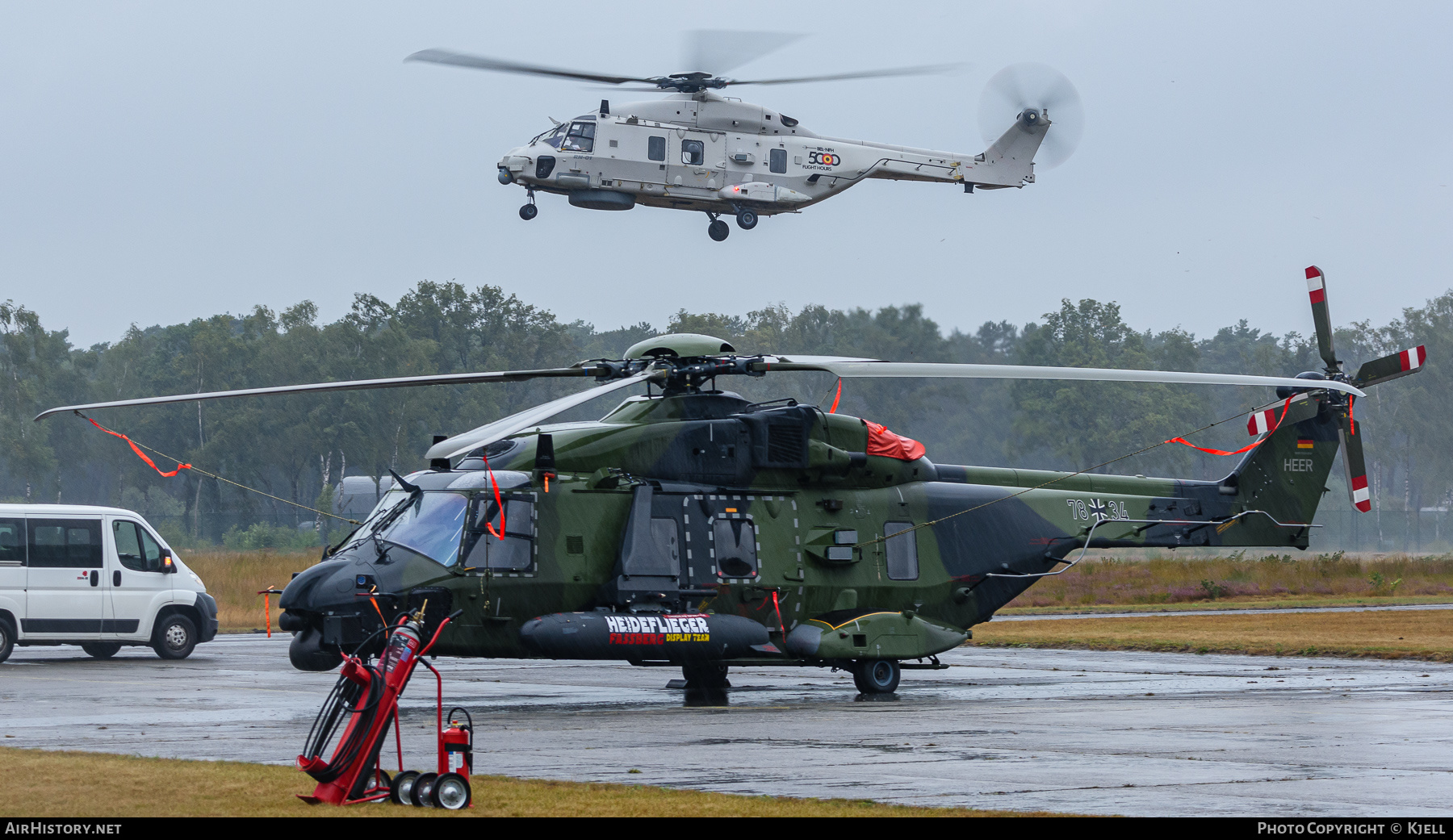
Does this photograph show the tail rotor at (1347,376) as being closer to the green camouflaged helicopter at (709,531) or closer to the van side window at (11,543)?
the green camouflaged helicopter at (709,531)

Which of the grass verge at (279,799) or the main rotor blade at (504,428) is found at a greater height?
the main rotor blade at (504,428)

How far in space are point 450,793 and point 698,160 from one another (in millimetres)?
27157

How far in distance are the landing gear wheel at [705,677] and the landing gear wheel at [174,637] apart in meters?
8.91

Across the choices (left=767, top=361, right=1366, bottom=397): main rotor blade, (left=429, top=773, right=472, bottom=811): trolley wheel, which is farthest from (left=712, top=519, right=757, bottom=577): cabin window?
(left=429, top=773, right=472, bottom=811): trolley wheel

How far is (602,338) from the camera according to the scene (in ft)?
350

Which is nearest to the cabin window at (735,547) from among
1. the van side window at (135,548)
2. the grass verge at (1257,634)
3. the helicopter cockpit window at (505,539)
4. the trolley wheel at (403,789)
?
the helicopter cockpit window at (505,539)

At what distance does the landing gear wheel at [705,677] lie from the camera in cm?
1841

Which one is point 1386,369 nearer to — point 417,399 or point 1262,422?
point 1262,422

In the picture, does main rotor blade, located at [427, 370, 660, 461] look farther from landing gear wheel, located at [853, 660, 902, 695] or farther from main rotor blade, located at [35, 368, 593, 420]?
landing gear wheel, located at [853, 660, 902, 695]

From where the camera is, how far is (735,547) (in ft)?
55.9

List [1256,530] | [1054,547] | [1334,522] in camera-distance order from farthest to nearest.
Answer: [1334,522], [1256,530], [1054,547]

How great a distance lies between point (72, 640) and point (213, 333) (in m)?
56.4

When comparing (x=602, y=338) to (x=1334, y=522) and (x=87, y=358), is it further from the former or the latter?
(x=1334, y=522)
